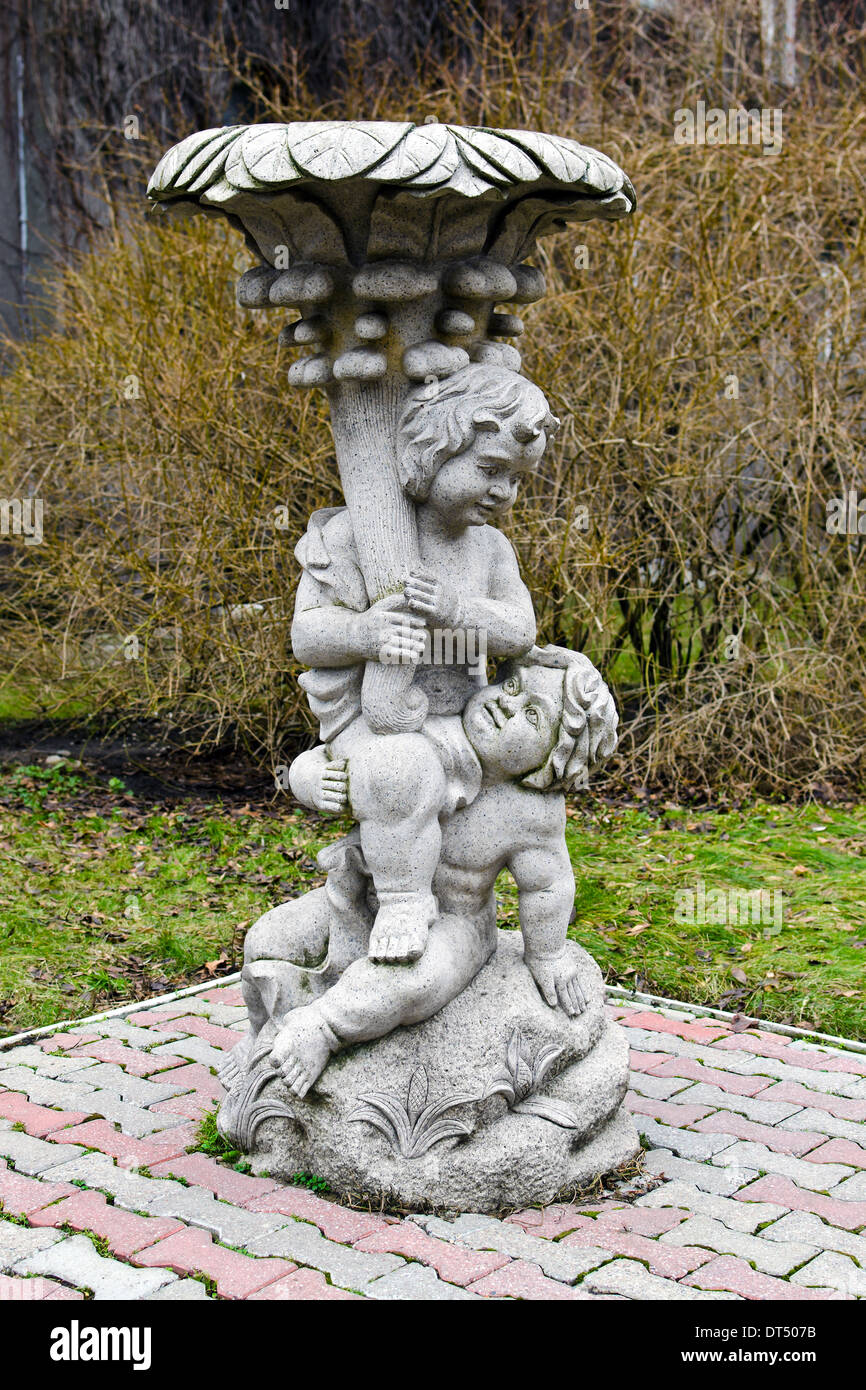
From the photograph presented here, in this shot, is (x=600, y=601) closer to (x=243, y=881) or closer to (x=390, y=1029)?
(x=243, y=881)

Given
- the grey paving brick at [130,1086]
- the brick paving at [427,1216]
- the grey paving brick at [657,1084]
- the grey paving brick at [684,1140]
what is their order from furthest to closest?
the grey paving brick at [657,1084]
the grey paving brick at [130,1086]
the grey paving brick at [684,1140]
the brick paving at [427,1216]

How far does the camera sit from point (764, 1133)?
13.8 feet

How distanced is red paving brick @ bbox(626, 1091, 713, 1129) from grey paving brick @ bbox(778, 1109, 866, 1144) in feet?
0.86

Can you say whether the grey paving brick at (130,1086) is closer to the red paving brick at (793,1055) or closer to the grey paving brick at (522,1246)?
the grey paving brick at (522,1246)

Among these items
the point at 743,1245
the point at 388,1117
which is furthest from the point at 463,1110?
the point at 743,1245

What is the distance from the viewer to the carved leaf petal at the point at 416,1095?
371 centimetres

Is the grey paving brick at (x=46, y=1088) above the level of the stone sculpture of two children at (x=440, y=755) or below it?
below

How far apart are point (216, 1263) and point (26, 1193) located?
703 millimetres

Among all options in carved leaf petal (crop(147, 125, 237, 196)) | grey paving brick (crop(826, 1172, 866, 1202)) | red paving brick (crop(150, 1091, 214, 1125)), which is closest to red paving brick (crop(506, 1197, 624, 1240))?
grey paving brick (crop(826, 1172, 866, 1202))

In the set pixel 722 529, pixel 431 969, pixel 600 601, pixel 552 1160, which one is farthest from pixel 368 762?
pixel 722 529

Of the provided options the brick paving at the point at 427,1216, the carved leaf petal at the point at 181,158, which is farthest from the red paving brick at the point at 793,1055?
the carved leaf petal at the point at 181,158

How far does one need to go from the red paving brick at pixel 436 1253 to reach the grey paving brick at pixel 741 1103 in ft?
4.16

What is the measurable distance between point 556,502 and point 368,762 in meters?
4.93

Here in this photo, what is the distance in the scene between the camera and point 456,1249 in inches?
134
